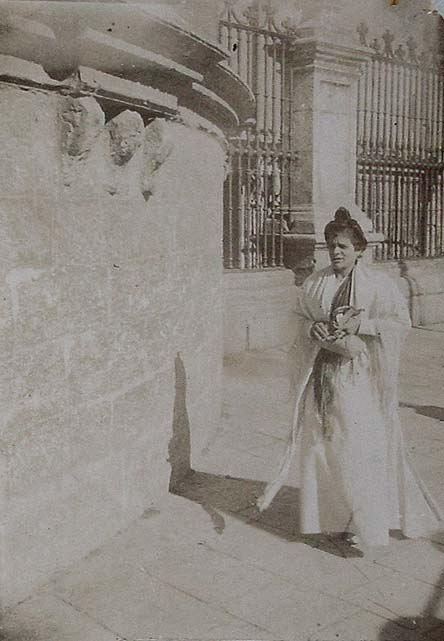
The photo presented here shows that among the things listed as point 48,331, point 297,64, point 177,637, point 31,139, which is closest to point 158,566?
point 177,637

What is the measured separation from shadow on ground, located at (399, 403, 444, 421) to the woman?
327 centimetres

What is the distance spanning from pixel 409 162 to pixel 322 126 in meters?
3.12

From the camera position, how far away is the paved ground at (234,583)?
3.60 metres

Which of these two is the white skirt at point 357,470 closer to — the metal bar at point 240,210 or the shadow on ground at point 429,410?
the shadow on ground at point 429,410

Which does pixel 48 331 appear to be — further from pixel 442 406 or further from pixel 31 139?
pixel 442 406

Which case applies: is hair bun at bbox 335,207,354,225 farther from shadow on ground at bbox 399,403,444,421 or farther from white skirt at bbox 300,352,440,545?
shadow on ground at bbox 399,403,444,421

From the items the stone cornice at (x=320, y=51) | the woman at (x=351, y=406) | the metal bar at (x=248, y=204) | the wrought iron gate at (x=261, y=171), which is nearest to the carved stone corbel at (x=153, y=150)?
the woman at (x=351, y=406)

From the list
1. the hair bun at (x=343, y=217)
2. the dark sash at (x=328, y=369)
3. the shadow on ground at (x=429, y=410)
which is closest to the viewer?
the hair bun at (x=343, y=217)

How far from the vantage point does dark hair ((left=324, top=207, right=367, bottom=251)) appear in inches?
172

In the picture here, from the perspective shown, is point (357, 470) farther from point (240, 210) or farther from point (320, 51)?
point (320, 51)

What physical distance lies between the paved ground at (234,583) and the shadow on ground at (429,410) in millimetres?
2105

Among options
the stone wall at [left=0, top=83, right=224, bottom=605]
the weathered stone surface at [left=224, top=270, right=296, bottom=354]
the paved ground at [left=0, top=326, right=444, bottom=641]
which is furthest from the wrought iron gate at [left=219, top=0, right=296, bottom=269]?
the paved ground at [left=0, top=326, right=444, bottom=641]

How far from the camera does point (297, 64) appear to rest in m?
11.7

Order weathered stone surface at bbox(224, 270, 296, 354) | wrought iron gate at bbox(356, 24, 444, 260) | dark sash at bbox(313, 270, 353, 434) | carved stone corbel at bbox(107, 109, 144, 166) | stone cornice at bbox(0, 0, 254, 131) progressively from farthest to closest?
wrought iron gate at bbox(356, 24, 444, 260) < weathered stone surface at bbox(224, 270, 296, 354) < dark sash at bbox(313, 270, 353, 434) < carved stone corbel at bbox(107, 109, 144, 166) < stone cornice at bbox(0, 0, 254, 131)
